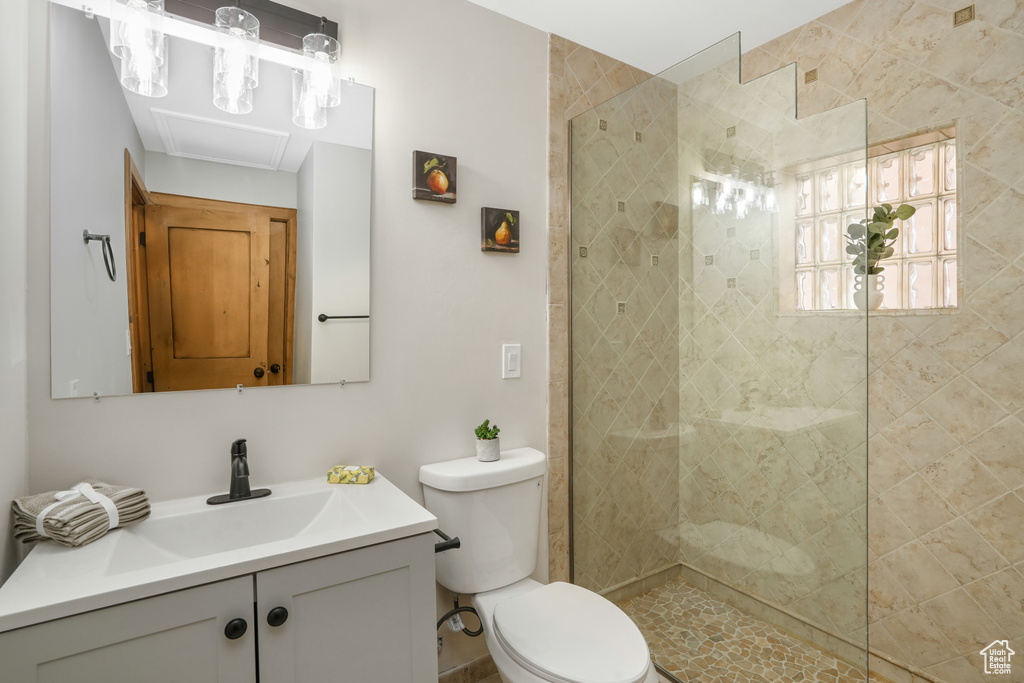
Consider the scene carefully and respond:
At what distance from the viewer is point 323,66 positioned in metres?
1.49

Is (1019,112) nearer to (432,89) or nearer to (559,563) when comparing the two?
(432,89)

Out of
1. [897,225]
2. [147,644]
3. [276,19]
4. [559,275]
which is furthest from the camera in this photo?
[559,275]

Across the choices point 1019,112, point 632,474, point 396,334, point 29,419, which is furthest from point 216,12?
point 1019,112

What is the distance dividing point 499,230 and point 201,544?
4.22 feet

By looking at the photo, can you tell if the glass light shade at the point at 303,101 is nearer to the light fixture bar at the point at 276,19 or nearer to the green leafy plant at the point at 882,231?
the light fixture bar at the point at 276,19

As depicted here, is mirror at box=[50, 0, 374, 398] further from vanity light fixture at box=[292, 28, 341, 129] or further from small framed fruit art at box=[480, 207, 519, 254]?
small framed fruit art at box=[480, 207, 519, 254]

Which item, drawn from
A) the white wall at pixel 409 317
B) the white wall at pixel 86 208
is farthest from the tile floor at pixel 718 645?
the white wall at pixel 86 208

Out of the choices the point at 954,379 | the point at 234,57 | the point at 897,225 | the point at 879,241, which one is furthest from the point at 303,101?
the point at 954,379

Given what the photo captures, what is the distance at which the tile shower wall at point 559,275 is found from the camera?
2.00 m

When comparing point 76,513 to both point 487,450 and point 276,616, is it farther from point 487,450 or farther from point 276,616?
point 487,450

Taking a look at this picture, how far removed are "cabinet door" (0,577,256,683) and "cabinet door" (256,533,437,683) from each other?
49 mm

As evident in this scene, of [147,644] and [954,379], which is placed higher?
[954,379]

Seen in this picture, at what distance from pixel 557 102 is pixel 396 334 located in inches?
44.3

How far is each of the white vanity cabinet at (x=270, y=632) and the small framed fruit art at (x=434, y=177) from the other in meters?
1.06
